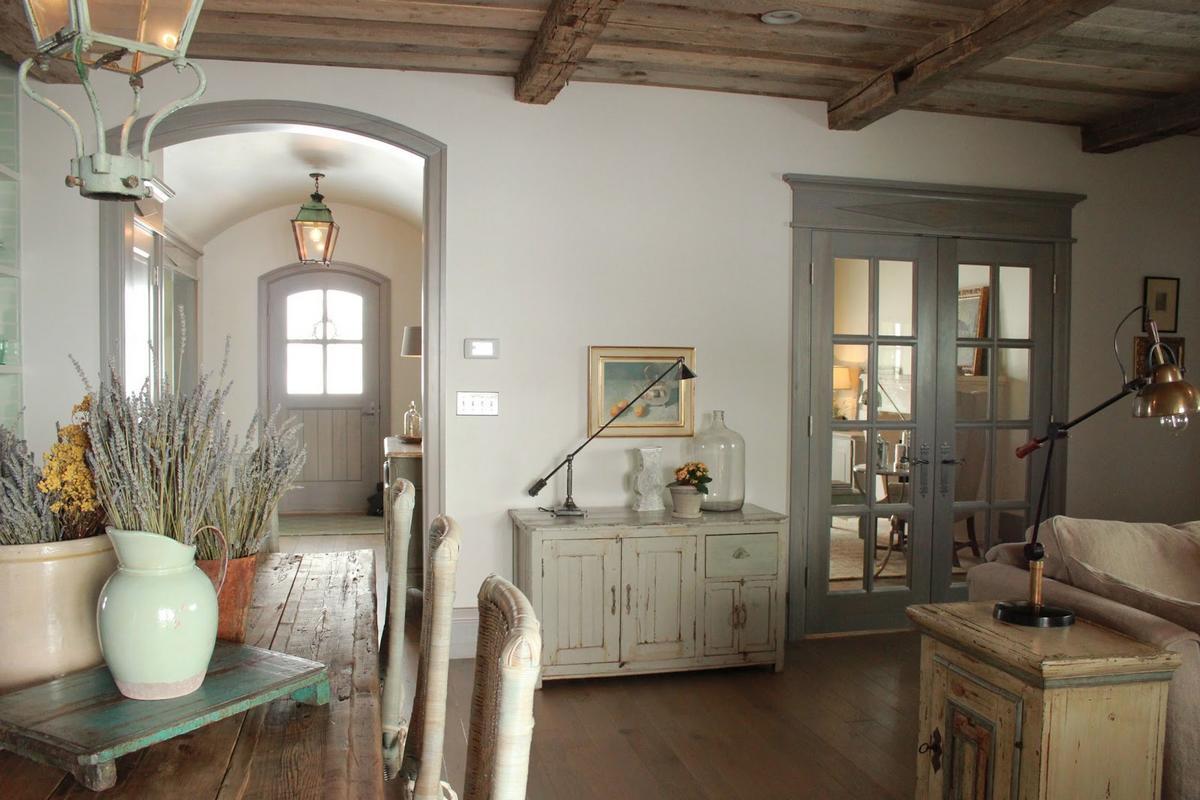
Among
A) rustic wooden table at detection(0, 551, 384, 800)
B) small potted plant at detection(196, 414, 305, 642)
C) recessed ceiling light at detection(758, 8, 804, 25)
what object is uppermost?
recessed ceiling light at detection(758, 8, 804, 25)

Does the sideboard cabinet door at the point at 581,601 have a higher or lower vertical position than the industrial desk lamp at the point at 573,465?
lower

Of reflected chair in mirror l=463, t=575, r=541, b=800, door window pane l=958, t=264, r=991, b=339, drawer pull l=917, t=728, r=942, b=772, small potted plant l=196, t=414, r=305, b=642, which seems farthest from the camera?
door window pane l=958, t=264, r=991, b=339

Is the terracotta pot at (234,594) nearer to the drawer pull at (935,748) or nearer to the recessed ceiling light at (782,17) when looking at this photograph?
the drawer pull at (935,748)

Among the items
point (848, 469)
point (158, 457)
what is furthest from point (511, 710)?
point (848, 469)

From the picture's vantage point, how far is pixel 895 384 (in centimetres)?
486

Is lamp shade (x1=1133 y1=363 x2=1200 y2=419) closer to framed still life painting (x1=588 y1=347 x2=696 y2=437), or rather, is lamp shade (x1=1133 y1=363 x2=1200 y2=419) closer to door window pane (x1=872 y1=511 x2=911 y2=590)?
framed still life painting (x1=588 y1=347 x2=696 y2=437)

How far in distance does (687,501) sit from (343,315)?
220 inches

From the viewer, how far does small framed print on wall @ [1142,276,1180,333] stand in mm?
5266

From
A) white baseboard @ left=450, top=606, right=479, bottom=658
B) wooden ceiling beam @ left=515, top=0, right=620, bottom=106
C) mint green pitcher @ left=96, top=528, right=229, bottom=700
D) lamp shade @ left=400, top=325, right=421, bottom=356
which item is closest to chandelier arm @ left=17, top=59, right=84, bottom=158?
mint green pitcher @ left=96, top=528, right=229, bottom=700

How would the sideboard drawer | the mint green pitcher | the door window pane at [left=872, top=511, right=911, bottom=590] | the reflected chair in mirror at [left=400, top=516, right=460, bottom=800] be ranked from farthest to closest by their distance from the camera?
1. the door window pane at [left=872, top=511, right=911, bottom=590]
2. the sideboard drawer
3. the reflected chair in mirror at [left=400, top=516, right=460, bottom=800]
4. the mint green pitcher

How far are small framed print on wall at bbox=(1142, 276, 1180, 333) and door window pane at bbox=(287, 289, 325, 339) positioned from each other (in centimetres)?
672

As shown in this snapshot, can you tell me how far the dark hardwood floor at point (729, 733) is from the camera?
3008mm

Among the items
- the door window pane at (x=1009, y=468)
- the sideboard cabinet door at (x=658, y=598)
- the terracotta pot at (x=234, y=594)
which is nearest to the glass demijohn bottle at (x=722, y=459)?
the sideboard cabinet door at (x=658, y=598)

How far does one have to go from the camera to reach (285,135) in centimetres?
578
